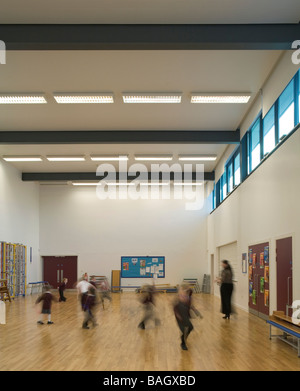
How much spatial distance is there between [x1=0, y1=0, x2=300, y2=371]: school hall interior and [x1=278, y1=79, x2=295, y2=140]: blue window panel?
0.05m

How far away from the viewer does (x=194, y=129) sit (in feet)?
56.7

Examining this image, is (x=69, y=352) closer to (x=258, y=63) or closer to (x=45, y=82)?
(x=45, y=82)

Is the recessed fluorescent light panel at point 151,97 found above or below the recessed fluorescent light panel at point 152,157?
above

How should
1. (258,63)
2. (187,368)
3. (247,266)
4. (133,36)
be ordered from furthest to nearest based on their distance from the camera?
(247,266)
(258,63)
(133,36)
(187,368)

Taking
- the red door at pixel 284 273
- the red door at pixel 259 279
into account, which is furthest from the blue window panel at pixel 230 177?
the red door at pixel 284 273

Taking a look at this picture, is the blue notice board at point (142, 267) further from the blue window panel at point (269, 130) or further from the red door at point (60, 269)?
the blue window panel at point (269, 130)

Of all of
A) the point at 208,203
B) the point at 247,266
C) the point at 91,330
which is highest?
the point at 208,203

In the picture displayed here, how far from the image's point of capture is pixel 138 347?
9.48 metres

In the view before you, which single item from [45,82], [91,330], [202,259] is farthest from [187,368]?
[202,259]

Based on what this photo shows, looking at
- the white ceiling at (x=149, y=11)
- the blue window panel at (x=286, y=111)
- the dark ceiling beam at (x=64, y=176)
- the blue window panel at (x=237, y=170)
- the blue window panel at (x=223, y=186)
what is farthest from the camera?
the dark ceiling beam at (x=64, y=176)

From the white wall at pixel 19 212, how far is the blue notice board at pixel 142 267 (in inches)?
212

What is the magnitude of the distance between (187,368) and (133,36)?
660 cm

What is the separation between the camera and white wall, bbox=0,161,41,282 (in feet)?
74.3

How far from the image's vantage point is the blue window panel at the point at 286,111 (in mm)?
10906
